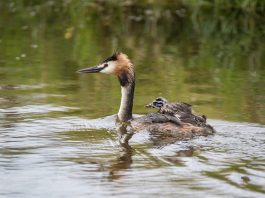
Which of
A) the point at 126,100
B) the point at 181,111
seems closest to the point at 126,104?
the point at 126,100

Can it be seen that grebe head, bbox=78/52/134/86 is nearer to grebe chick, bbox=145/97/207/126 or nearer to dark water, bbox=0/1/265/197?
dark water, bbox=0/1/265/197

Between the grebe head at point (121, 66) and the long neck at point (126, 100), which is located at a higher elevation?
the grebe head at point (121, 66)

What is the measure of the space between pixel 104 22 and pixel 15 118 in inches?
432

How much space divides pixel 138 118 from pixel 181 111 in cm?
56

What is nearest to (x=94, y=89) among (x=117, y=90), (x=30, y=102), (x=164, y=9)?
(x=117, y=90)

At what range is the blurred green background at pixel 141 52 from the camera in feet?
41.5

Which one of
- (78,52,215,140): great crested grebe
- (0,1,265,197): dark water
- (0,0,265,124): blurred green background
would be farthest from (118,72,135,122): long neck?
(0,0,265,124): blurred green background

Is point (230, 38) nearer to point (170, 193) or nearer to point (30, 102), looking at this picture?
point (30, 102)

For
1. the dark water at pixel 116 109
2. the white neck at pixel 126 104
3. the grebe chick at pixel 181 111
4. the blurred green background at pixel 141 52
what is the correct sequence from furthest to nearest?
the blurred green background at pixel 141 52 → the white neck at pixel 126 104 → the grebe chick at pixel 181 111 → the dark water at pixel 116 109

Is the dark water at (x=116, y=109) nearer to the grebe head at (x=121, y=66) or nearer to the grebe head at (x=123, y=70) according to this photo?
the grebe head at (x=123, y=70)

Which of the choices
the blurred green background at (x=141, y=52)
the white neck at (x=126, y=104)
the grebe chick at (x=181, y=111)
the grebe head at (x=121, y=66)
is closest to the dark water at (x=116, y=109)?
the blurred green background at (x=141, y=52)

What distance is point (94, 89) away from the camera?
43.8ft

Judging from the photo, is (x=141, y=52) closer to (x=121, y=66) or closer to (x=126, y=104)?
(x=121, y=66)

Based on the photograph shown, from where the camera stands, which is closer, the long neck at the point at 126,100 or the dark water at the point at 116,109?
the dark water at the point at 116,109
